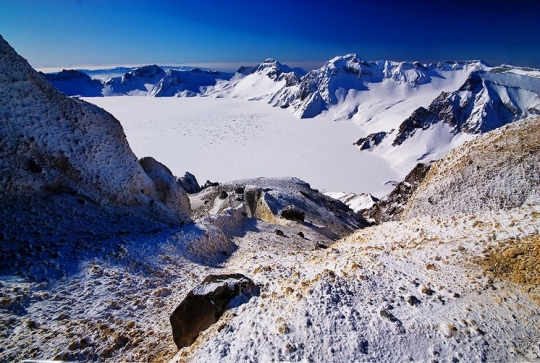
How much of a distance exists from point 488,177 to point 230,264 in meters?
14.8

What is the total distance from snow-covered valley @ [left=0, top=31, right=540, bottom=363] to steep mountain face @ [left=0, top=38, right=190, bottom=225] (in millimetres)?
80

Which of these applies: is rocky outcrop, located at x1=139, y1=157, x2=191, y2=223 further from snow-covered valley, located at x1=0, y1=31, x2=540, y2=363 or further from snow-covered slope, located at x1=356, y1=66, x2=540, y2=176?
snow-covered slope, located at x1=356, y1=66, x2=540, y2=176

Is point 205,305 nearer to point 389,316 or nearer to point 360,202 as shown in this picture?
point 389,316

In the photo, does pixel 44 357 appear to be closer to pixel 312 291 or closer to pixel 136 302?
pixel 136 302

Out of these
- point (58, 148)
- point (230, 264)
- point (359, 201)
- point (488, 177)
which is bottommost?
point (359, 201)

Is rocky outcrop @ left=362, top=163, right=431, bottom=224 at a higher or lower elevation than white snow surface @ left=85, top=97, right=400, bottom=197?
higher

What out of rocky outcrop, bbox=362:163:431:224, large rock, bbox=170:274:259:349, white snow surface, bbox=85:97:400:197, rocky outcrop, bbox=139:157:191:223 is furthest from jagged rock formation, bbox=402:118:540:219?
white snow surface, bbox=85:97:400:197

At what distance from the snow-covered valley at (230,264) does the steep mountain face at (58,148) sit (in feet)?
0.26

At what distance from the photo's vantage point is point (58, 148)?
20.0m

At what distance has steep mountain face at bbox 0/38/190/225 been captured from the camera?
17891mm

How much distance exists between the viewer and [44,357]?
855 cm

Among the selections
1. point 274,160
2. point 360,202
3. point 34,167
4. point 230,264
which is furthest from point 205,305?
point 274,160

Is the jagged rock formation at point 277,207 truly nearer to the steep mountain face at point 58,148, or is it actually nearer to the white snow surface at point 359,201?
the steep mountain face at point 58,148

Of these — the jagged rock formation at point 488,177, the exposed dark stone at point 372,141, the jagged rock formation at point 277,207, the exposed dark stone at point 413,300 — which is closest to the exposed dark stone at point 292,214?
the jagged rock formation at point 277,207
